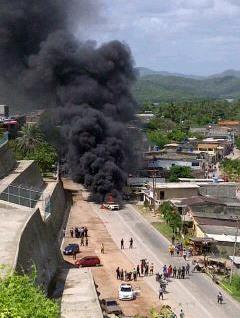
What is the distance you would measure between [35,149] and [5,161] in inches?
749

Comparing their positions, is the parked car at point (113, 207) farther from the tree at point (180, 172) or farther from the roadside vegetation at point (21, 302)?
the roadside vegetation at point (21, 302)

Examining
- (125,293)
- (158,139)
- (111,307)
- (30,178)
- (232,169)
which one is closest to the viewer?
(111,307)

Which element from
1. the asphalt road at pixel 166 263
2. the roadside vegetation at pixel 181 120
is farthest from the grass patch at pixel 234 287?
the roadside vegetation at pixel 181 120

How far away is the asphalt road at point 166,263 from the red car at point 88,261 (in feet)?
7.91

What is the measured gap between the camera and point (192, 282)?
3064 centimetres

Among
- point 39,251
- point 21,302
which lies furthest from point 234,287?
point 21,302

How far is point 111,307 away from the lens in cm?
2505

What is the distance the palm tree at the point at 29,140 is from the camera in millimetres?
62500

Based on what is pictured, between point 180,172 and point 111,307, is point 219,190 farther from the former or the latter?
point 111,307

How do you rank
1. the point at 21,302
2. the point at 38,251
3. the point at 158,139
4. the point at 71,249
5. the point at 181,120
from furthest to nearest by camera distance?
the point at 181,120
the point at 158,139
the point at 71,249
the point at 38,251
the point at 21,302

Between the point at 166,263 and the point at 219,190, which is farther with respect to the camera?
the point at 219,190

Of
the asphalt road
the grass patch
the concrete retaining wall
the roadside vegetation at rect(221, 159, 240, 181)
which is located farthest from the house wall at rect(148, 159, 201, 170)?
the concrete retaining wall

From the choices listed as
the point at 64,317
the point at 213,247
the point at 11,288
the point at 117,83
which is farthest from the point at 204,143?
the point at 11,288

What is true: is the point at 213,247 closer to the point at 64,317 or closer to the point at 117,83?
the point at 64,317
